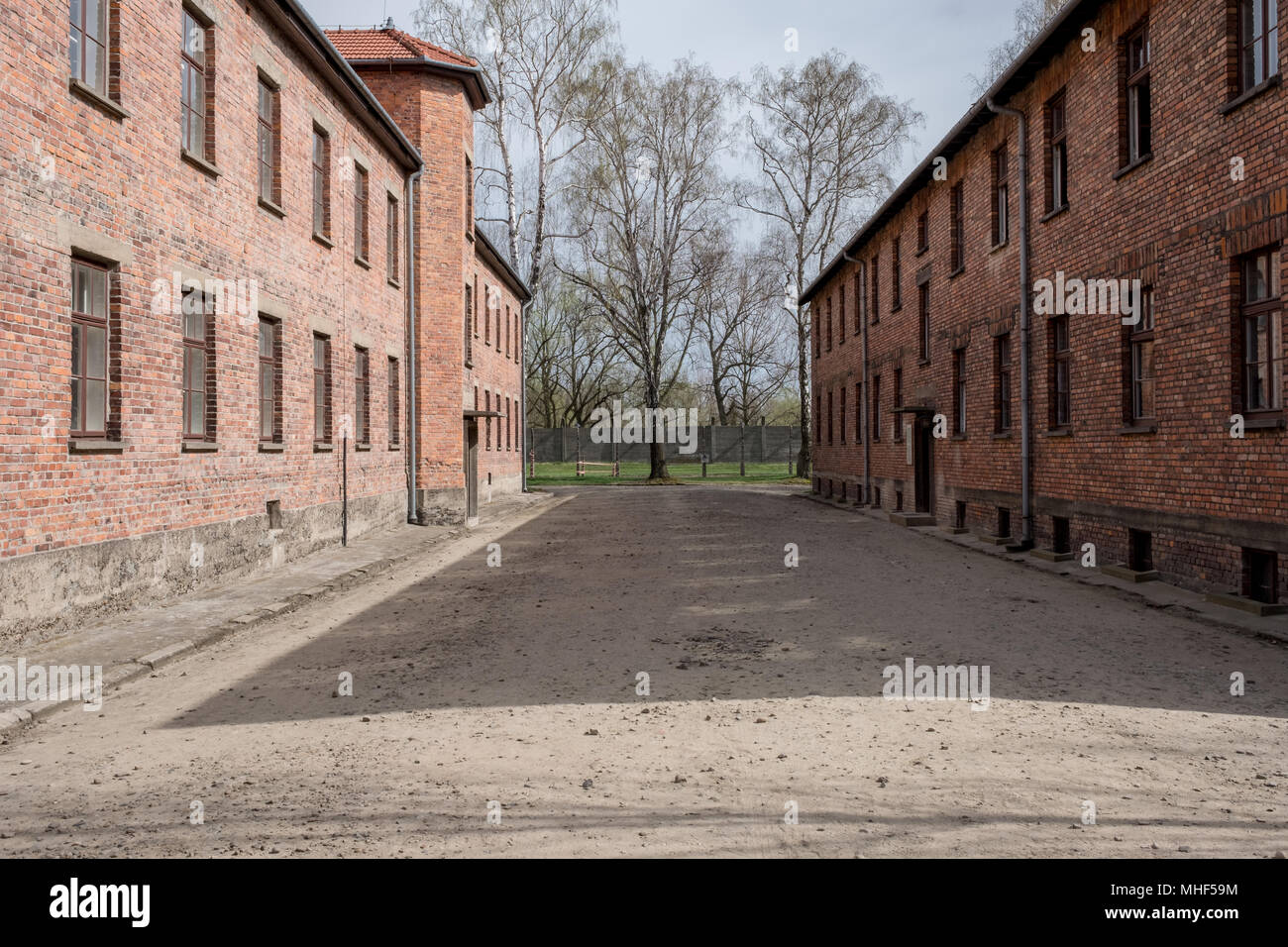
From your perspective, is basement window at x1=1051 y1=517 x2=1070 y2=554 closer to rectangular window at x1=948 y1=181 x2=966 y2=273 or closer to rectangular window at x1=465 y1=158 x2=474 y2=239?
rectangular window at x1=948 y1=181 x2=966 y2=273

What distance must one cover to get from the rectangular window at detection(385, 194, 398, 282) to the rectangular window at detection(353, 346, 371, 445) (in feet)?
8.00

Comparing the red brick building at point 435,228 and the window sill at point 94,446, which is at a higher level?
the red brick building at point 435,228

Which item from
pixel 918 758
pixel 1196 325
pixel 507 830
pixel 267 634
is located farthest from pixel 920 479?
pixel 507 830

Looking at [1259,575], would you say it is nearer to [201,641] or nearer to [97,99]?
[201,641]

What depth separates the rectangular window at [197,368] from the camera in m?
12.1

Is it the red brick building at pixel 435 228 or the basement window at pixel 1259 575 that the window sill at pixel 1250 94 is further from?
the red brick building at pixel 435 228

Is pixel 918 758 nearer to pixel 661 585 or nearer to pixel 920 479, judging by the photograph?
pixel 661 585

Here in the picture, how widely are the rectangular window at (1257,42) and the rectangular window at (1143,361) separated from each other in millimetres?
2702

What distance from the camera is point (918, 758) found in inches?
206

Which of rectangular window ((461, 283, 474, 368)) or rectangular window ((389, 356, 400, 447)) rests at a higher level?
rectangular window ((461, 283, 474, 368))

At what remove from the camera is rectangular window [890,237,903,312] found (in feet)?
84.9

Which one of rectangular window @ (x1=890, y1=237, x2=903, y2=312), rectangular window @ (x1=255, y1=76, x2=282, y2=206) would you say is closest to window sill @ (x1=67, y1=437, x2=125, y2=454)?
rectangular window @ (x1=255, y1=76, x2=282, y2=206)

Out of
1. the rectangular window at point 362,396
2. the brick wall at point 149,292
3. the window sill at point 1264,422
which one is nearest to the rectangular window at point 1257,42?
the window sill at point 1264,422

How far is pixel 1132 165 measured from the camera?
12.7 m
